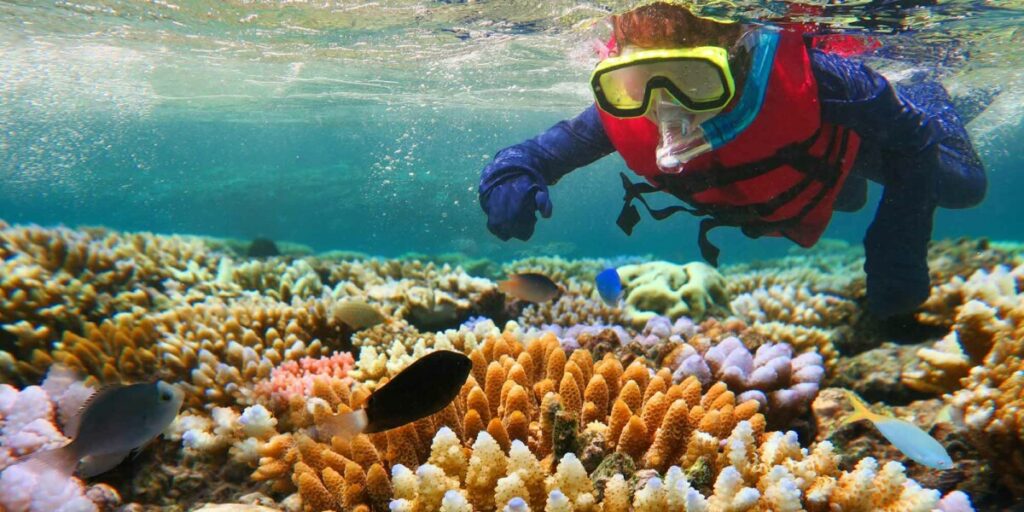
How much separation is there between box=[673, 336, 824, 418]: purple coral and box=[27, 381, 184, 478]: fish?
2.74 m

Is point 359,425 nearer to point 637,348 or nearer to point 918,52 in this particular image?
point 637,348

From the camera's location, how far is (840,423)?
2906 mm

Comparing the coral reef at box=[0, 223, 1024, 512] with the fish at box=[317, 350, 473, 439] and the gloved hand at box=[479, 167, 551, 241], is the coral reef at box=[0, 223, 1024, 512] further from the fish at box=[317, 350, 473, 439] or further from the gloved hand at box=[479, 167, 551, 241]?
the gloved hand at box=[479, 167, 551, 241]

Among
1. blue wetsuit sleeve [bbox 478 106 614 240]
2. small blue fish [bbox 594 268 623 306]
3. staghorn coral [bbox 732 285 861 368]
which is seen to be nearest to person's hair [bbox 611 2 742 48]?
blue wetsuit sleeve [bbox 478 106 614 240]

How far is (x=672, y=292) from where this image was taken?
5.77 metres

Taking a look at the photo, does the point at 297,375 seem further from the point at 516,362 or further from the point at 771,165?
the point at 771,165

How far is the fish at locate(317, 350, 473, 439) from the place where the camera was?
6.00 ft

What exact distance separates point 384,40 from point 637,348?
13158mm

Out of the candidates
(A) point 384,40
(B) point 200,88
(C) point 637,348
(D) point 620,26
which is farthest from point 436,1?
(B) point 200,88

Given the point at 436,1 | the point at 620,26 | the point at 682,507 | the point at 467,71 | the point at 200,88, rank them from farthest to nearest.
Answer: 1. the point at 200,88
2. the point at 467,71
3. the point at 436,1
4. the point at 620,26
5. the point at 682,507

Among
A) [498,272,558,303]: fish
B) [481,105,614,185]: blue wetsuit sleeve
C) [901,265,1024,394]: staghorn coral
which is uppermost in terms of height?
[481,105,614,185]: blue wetsuit sleeve

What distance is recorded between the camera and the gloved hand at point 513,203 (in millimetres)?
4184

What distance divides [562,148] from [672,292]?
205 cm

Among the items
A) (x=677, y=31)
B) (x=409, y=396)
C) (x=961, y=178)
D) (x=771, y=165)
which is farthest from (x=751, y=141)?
(x=409, y=396)
